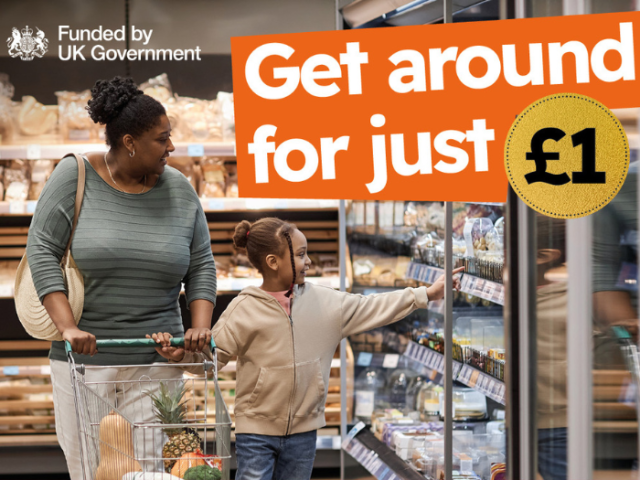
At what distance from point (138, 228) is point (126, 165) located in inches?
6.7

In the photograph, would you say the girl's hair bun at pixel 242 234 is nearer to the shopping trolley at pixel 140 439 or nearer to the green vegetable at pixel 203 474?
the shopping trolley at pixel 140 439

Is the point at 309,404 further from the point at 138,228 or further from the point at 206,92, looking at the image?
the point at 206,92

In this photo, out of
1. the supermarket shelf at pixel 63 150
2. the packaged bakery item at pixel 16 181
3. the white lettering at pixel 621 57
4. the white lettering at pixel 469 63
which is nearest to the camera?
the white lettering at pixel 621 57

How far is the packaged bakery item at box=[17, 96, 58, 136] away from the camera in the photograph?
11.7 feet

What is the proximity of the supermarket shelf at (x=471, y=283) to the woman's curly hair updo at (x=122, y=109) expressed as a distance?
1177 millimetres

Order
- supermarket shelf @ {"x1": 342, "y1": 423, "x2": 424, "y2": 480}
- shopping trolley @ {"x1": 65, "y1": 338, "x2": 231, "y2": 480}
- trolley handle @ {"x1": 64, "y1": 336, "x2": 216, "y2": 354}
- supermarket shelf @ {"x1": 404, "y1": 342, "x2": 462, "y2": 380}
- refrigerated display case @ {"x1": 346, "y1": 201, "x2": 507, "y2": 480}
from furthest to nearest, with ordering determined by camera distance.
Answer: supermarket shelf @ {"x1": 342, "y1": 423, "x2": 424, "y2": 480}
supermarket shelf @ {"x1": 404, "y1": 342, "x2": 462, "y2": 380}
refrigerated display case @ {"x1": 346, "y1": 201, "x2": 507, "y2": 480}
trolley handle @ {"x1": 64, "y1": 336, "x2": 216, "y2": 354}
shopping trolley @ {"x1": 65, "y1": 338, "x2": 231, "y2": 480}

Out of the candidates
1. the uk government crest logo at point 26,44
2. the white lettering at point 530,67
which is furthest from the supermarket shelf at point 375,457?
the uk government crest logo at point 26,44

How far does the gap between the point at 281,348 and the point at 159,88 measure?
1989 mm

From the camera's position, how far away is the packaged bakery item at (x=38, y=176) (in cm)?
362

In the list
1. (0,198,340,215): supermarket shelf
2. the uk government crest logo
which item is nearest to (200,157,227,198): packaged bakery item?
(0,198,340,215): supermarket shelf

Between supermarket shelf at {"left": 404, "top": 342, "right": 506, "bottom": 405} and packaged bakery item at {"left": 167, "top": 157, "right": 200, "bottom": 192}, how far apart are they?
143 centimetres

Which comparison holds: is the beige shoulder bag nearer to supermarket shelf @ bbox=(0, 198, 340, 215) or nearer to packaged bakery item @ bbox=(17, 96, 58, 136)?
supermarket shelf @ bbox=(0, 198, 340, 215)

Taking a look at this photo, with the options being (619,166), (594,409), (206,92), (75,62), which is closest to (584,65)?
(619,166)

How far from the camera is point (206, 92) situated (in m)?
3.84
